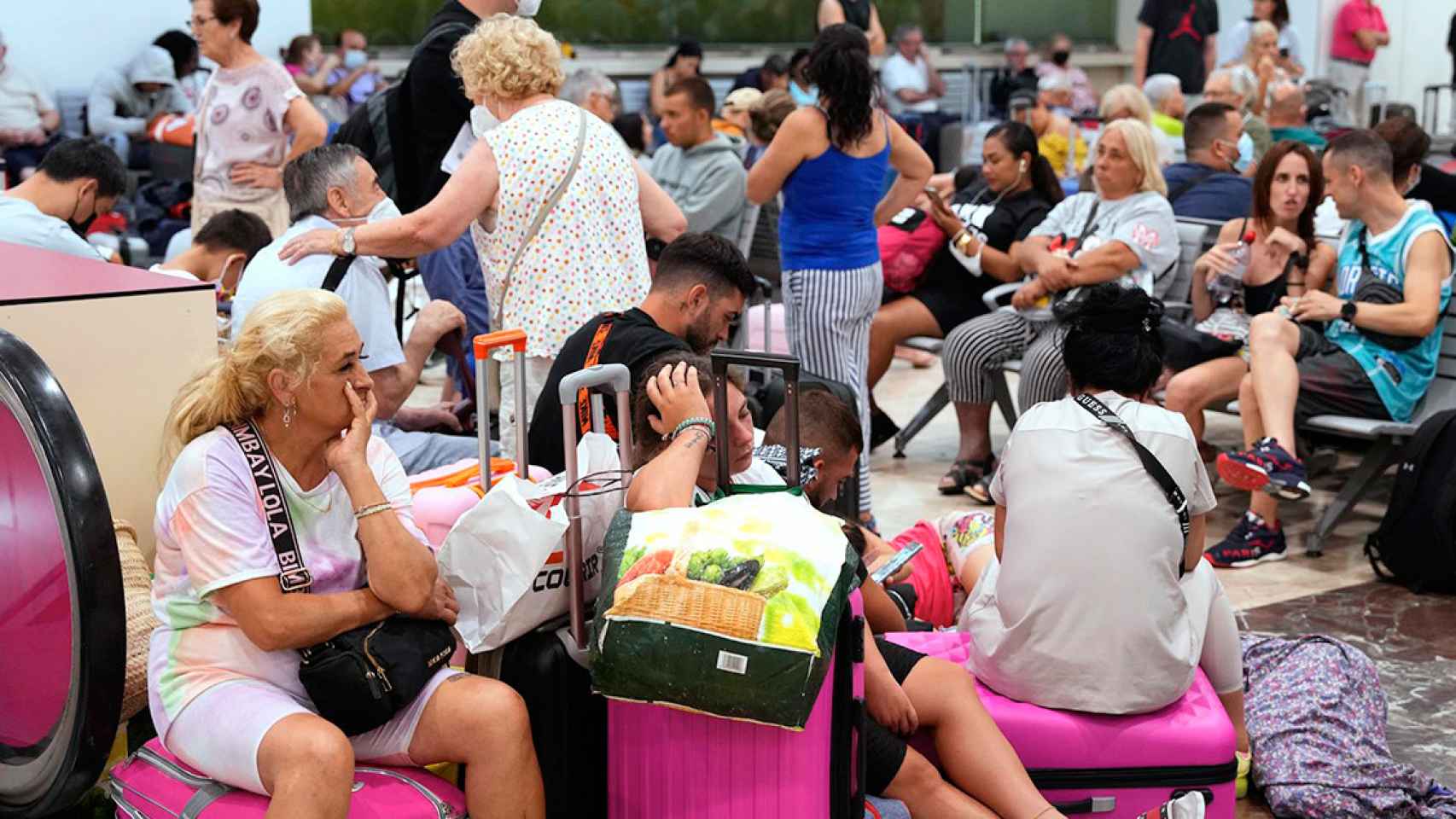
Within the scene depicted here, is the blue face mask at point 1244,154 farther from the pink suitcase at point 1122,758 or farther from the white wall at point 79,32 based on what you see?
the white wall at point 79,32

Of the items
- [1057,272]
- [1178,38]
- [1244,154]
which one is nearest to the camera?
[1057,272]

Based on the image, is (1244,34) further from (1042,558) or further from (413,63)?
(1042,558)

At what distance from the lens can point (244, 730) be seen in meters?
2.66

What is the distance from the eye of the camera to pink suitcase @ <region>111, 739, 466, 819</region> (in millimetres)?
2678

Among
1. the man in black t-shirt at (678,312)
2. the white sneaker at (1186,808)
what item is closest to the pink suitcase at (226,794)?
the man in black t-shirt at (678,312)

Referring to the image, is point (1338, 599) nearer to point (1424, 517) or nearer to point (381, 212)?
point (1424, 517)

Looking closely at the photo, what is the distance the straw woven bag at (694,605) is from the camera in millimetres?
2496

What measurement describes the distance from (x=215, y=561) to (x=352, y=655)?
0.87 ft

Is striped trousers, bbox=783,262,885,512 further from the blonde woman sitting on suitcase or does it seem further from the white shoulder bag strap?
the blonde woman sitting on suitcase

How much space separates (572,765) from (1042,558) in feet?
3.16

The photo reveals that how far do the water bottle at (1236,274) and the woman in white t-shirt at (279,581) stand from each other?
3827 mm

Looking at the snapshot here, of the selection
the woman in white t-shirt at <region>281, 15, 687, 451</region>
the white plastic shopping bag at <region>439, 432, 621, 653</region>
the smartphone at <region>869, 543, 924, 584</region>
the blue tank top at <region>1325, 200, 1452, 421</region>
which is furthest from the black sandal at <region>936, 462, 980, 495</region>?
the white plastic shopping bag at <region>439, 432, 621, 653</region>

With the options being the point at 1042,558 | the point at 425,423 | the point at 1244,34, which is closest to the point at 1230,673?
the point at 1042,558

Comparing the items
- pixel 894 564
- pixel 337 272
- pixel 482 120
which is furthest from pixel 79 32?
pixel 894 564
